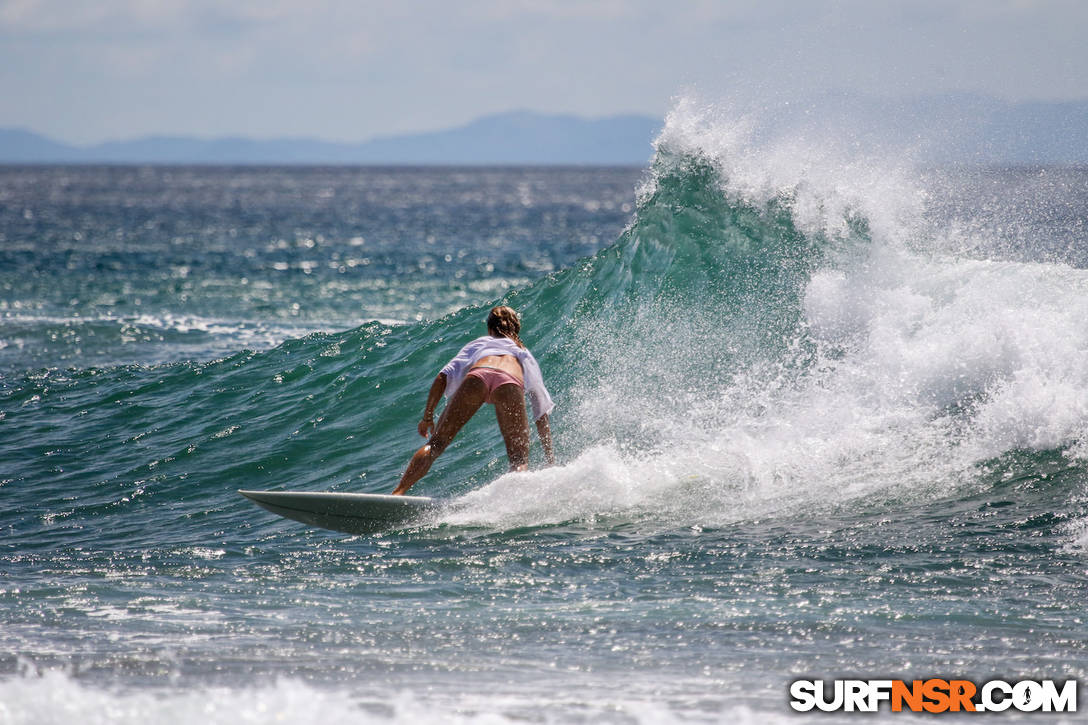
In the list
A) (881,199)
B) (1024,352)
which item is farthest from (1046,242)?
(1024,352)

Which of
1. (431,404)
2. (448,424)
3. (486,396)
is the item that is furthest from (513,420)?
(431,404)

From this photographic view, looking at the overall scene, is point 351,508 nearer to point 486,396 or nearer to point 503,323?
point 486,396

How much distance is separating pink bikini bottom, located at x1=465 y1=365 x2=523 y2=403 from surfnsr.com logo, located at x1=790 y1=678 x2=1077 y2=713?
3295 millimetres

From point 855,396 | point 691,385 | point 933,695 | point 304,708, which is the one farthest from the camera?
point 691,385

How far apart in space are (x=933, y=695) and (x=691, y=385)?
5238 millimetres

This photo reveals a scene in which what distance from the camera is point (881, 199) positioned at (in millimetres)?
10797

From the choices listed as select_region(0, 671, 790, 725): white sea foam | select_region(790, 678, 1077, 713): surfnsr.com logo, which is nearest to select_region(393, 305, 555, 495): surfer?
select_region(0, 671, 790, 725): white sea foam

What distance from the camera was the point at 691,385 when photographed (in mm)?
9625

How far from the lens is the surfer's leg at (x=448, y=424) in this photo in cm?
742

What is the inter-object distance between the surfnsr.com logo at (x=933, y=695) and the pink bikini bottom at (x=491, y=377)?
329cm

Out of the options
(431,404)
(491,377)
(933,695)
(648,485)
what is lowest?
(933,695)

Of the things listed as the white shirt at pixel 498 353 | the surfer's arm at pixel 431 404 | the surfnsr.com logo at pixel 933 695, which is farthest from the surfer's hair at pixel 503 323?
the surfnsr.com logo at pixel 933 695

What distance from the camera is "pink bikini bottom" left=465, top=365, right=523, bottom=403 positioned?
7410 millimetres

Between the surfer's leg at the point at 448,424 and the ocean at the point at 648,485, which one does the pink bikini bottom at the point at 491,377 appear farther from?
the ocean at the point at 648,485
